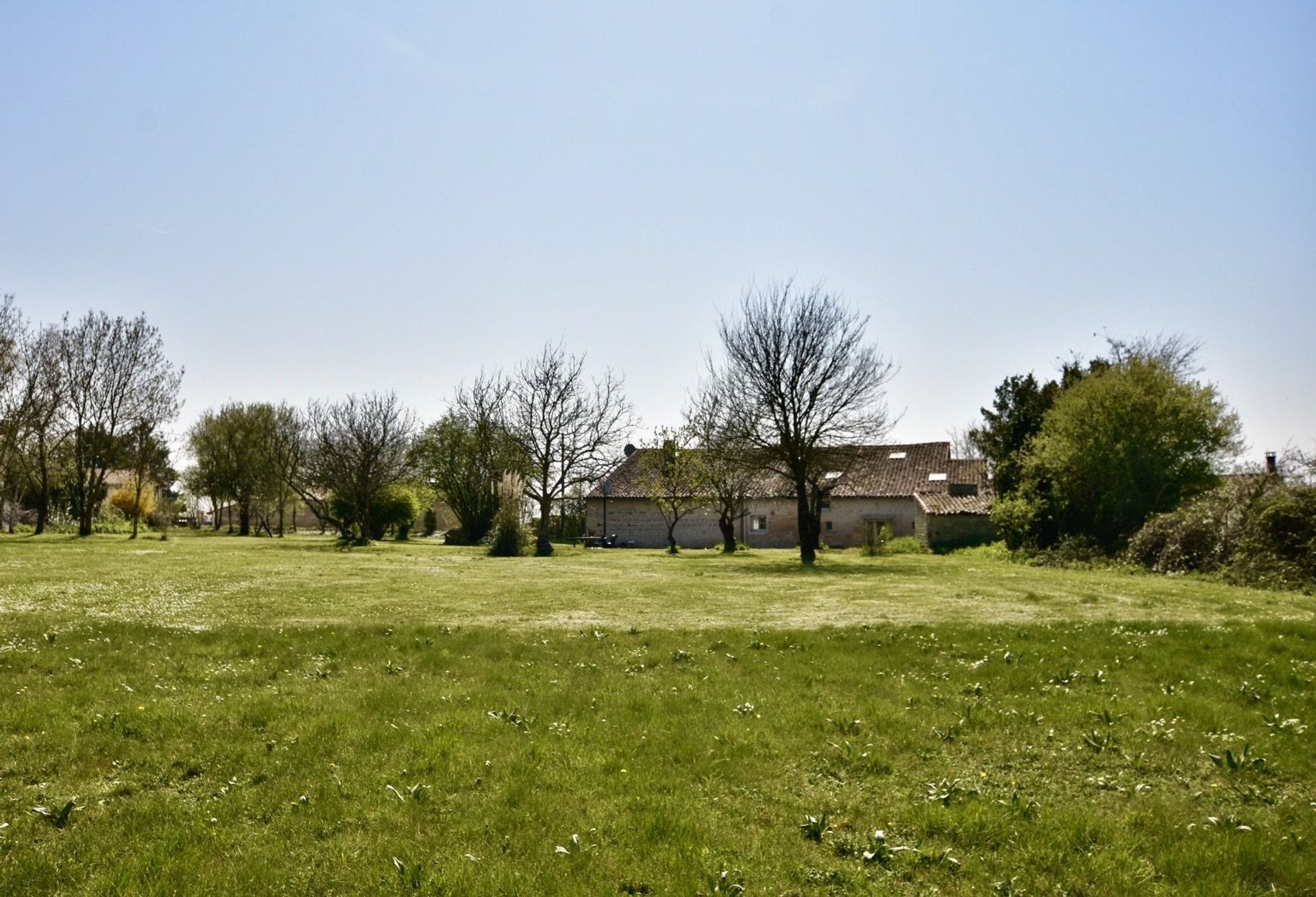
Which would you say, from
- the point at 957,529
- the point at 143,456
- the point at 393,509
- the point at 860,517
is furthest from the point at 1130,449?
the point at 143,456

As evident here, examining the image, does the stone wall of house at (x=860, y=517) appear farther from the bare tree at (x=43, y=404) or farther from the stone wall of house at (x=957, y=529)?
the bare tree at (x=43, y=404)

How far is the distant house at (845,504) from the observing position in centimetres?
5456

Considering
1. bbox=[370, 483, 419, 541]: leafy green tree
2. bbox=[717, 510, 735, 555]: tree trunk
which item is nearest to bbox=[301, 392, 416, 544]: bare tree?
bbox=[370, 483, 419, 541]: leafy green tree

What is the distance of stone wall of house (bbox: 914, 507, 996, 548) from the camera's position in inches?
1836

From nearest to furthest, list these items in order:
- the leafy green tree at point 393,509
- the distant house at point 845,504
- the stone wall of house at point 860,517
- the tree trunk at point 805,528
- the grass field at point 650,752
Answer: the grass field at point 650,752, the tree trunk at point 805,528, the distant house at point 845,504, the stone wall of house at point 860,517, the leafy green tree at point 393,509

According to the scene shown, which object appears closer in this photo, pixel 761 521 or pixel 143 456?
pixel 143 456

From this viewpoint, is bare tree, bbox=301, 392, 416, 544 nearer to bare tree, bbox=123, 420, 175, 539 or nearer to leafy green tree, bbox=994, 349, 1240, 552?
bare tree, bbox=123, 420, 175, 539

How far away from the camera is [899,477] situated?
5769cm

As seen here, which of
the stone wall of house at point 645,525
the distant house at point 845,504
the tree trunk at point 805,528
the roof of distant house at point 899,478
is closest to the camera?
the tree trunk at point 805,528

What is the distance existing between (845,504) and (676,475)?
48.0 feet

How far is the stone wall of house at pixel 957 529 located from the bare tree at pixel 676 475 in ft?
43.7

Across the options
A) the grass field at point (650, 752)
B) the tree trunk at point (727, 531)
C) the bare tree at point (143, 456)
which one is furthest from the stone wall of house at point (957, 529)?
the bare tree at point (143, 456)

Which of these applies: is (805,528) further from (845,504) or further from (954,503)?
(845,504)

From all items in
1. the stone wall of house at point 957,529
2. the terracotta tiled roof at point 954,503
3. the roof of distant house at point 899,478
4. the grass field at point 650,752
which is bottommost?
the grass field at point 650,752
